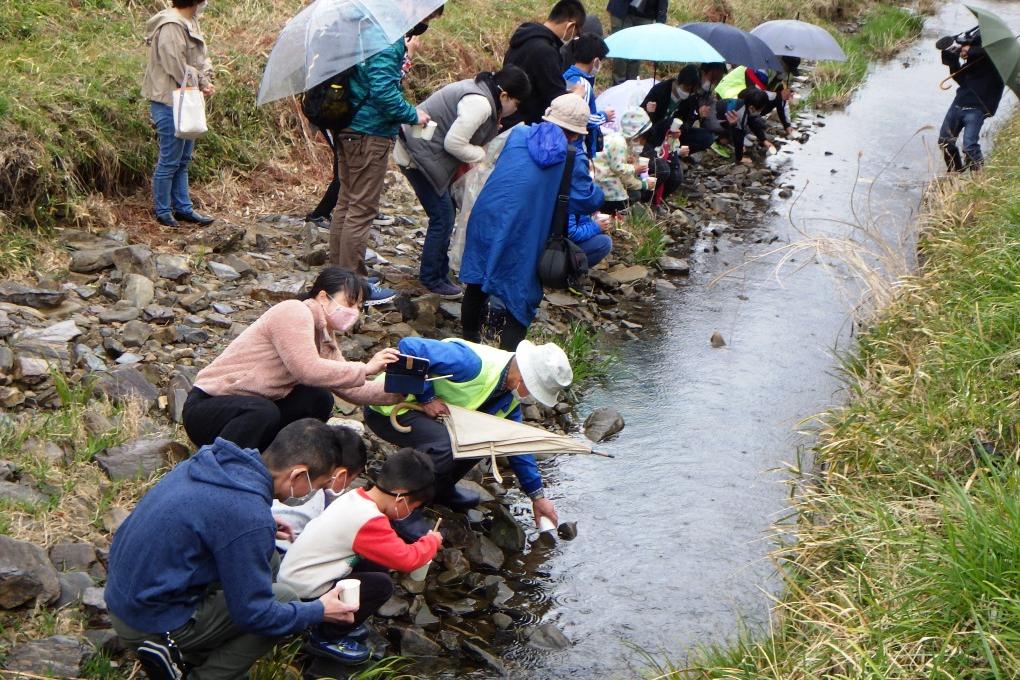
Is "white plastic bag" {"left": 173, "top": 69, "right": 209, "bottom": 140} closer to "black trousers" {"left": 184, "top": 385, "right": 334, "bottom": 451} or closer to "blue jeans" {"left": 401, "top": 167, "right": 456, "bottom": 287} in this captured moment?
"blue jeans" {"left": 401, "top": 167, "right": 456, "bottom": 287}

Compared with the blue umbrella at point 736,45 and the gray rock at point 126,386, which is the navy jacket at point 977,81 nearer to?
the blue umbrella at point 736,45

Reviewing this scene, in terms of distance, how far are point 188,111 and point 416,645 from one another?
4.03 m

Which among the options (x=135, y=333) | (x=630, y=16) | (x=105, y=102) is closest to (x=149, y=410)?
(x=135, y=333)

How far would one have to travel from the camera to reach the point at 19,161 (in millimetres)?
6352

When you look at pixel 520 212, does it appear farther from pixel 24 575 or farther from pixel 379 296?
pixel 24 575

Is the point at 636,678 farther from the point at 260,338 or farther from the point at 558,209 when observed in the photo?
the point at 558,209

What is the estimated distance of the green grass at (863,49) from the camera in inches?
577

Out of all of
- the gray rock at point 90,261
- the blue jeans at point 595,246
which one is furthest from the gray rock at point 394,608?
the gray rock at point 90,261

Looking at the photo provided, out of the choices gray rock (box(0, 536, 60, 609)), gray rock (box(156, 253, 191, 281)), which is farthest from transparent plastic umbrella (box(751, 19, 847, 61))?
gray rock (box(0, 536, 60, 609))

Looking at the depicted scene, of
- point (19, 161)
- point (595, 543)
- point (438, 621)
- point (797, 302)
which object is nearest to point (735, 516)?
point (595, 543)

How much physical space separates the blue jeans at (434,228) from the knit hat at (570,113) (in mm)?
1096

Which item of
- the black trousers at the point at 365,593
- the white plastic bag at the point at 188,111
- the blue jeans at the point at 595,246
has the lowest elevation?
the black trousers at the point at 365,593

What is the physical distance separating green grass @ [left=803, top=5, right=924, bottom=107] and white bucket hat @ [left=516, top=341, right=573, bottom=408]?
1129 cm

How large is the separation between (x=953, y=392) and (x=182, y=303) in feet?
14.7
